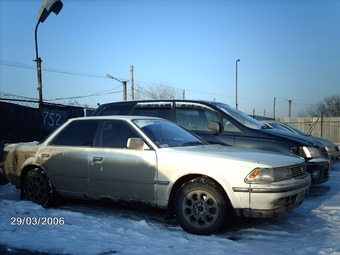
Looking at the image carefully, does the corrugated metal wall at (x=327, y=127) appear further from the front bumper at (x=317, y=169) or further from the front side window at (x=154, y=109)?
the front side window at (x=154, y=109)

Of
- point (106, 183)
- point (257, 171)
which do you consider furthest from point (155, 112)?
point (257, 171)

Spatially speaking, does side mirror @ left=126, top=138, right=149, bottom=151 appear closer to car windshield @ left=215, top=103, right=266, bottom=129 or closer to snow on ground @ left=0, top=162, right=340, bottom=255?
snow on ground @ left=0, top=162, right=340, bottom=255

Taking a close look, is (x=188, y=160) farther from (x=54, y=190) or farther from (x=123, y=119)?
(x=54, y=190)

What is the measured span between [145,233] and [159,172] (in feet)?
2.58

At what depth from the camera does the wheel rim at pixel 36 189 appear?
545 centimetres

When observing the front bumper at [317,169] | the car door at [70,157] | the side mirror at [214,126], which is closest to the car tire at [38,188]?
the car door at [70,157]

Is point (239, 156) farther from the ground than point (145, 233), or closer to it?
farther from the ground

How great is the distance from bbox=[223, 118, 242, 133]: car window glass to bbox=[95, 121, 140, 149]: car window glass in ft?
7.07

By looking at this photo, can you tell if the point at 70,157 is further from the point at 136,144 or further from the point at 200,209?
the point at 200,209

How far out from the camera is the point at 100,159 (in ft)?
16.1

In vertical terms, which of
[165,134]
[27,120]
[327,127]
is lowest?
[327,127]

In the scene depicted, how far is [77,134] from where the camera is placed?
17.7 ft
